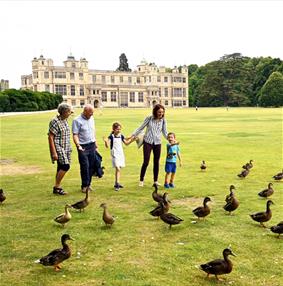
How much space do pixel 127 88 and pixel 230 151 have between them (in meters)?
101

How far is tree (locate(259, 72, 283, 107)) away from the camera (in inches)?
3396

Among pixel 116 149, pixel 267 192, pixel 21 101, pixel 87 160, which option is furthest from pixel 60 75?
pixel 267 192

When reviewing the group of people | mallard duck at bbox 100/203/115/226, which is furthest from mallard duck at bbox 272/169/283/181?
mallard duck at bbox 100/203/115/226

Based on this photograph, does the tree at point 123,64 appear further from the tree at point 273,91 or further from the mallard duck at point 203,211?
the mallard duck at point 203,211

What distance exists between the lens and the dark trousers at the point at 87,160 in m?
10.0

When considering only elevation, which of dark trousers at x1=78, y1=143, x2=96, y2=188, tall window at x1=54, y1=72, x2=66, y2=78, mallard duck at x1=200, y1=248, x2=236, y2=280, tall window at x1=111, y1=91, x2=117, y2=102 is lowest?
mallard duck at x1=200, y1=248, x2=236, y2=280

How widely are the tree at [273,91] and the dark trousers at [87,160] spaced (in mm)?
81014

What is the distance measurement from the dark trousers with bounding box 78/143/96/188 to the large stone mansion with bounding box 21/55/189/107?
98268mm

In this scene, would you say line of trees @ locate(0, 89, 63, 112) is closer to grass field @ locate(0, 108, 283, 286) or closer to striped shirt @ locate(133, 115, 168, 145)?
grass field @ locate(0, 108, 283, 286)

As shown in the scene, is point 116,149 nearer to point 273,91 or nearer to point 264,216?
point 264,216

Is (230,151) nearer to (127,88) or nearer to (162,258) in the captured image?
(162,258)

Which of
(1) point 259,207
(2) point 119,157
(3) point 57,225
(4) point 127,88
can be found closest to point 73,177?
(2) point 119,157

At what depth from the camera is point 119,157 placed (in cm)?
1066

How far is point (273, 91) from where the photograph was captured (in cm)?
8650
